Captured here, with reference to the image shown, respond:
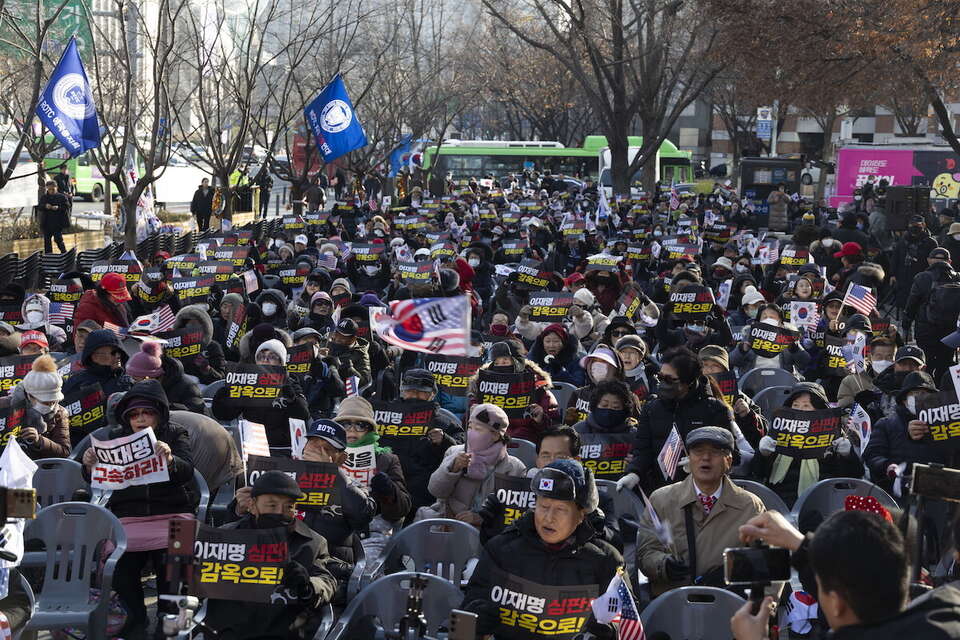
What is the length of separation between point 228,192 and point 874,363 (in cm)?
1732

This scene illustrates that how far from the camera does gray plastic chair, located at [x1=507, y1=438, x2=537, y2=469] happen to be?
8.73 meters

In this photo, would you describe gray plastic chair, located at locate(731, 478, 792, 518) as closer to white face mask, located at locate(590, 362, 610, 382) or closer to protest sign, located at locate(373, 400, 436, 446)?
white face mask, located at locate(590, 362, 610, 382)

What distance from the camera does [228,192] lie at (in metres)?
26.1

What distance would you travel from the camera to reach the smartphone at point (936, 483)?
3.93 metres

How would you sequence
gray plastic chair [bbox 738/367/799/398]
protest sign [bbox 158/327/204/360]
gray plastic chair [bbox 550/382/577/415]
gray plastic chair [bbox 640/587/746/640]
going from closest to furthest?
gray plastic chair [bbox 640/587/746/640] < gray plastic chair [bbox 550/382/577/415] < protest sign [bbox 158/327/204/360] < gray plastic chair [bbox 738/367/799/398]

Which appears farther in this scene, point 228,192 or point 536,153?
point 536,153

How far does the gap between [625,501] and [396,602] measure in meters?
2.12

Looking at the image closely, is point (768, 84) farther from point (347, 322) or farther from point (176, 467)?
point (176, 467)

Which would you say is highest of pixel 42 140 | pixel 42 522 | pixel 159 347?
pixel 42 140

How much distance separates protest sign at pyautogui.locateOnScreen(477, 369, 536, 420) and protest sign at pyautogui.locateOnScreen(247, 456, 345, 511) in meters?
2.65

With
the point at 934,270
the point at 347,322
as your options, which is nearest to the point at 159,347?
the point at 347,322

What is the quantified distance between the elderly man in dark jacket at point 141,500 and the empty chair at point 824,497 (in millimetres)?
3580

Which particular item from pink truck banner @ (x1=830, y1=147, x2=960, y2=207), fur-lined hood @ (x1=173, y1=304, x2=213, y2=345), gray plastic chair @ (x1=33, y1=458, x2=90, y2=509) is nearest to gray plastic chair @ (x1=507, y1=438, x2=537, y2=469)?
gray plastic chair @ (x1=33, y1=458, x2=90, y2=509)

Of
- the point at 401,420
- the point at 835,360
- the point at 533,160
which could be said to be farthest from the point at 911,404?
the point at 533,160
